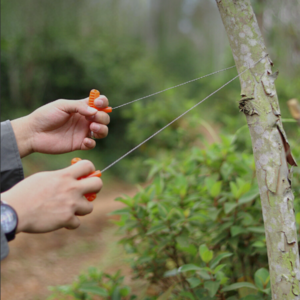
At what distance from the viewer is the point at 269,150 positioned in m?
1.12

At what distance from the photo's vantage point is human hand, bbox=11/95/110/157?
1633 millimetres

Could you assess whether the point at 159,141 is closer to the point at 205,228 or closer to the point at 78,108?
the point at 205,228

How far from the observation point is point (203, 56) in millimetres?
21375

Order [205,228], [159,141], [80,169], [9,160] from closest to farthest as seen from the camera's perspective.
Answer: [80,169]
[9,160]
[205,228]
[159,141]

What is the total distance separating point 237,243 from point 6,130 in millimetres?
1377

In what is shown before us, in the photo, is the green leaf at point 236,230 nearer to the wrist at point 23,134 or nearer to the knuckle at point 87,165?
the knuckle at point 87,165

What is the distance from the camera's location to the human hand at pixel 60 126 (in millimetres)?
1633

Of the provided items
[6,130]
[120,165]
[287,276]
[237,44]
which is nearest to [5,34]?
[120,165]

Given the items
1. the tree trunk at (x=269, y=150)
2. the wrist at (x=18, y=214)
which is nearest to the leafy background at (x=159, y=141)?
the tree trunk at (x=269, y=150)

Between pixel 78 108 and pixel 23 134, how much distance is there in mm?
341

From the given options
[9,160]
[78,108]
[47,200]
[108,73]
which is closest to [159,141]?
[78,108]

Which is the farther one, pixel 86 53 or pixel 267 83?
pixel 86 53

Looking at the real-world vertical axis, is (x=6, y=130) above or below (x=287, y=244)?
above

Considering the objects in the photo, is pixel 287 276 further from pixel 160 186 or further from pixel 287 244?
pixel 160 186
